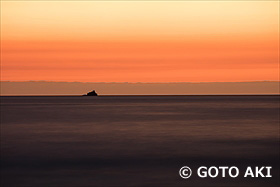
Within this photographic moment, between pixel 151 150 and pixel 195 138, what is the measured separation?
9.02m

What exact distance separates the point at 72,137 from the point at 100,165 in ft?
51.1

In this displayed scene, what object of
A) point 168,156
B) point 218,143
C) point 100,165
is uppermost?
point 218,143

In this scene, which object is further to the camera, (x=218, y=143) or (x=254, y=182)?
(x=218, y=143)

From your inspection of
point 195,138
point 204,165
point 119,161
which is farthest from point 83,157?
point 195,138

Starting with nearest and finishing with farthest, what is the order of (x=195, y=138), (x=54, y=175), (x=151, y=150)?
(x=54, y=175) → (x=151, y=150) → (x=195, y=138)

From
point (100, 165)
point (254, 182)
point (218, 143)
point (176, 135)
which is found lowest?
point (254, 182)

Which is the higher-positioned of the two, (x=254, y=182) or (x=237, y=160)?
(x=237, y=160)

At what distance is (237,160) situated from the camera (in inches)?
1054

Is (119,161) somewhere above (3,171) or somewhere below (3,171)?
above

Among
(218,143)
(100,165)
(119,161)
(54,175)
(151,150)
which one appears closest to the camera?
(54,175)

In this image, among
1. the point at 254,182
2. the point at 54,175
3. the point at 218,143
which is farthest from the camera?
the point at 218,143

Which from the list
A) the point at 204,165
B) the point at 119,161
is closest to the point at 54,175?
the point at 119,161

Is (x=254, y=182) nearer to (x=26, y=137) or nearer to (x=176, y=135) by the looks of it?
(x=176, y=135)

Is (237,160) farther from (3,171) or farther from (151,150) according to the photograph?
(3,171)
